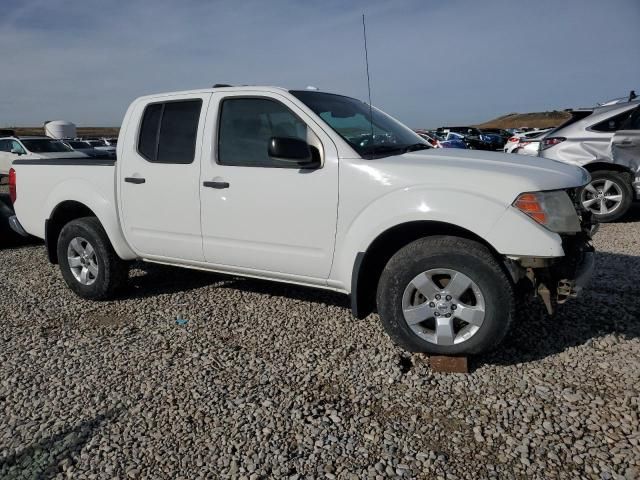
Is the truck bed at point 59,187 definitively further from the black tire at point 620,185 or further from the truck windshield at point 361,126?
the black tire at point 620,185

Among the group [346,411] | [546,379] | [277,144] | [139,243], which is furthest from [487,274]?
[139,243]

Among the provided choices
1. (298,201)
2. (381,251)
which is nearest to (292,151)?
(298,201)

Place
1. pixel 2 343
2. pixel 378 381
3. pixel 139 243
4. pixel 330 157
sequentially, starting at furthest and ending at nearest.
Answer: pixel 139 243
pixel 2 343
pixel 330 157
pixel 378 381

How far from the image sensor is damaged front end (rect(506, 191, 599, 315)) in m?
A: 3.06

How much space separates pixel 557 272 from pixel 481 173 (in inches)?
31.0

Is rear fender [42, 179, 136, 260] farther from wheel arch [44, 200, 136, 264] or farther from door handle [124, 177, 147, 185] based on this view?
door handle [124, 177, 147, 185]

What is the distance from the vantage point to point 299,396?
9.96 feet

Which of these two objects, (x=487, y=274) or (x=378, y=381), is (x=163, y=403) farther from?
(x=487, y=274)

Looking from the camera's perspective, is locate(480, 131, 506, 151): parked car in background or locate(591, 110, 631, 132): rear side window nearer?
locate(591, 110, 631, 132): rear side window

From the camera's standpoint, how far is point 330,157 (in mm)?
3484

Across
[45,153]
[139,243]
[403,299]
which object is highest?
[45,153]

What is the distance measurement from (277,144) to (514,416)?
2.16 metres

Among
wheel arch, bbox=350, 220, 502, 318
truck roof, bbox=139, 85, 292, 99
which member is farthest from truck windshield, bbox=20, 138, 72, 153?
wheel arch, bbox=350, 220, 502, 318

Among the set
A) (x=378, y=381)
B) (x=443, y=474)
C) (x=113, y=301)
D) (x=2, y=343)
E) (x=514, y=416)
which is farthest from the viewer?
(x=113, y=301)
